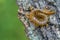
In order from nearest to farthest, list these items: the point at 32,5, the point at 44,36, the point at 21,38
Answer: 1. the point at 44,36
2. the point at 32,5
3. the point at 21,38

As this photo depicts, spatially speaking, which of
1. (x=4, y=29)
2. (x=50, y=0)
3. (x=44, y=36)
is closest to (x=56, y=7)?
(x=50, y=0)

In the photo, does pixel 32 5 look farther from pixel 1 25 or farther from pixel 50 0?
pixel 1 25

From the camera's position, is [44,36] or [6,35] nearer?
[44,36]

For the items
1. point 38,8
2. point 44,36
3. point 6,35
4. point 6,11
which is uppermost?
point 38,8

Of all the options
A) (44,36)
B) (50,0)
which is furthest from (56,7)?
(44,36)

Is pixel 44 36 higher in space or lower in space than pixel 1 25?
higher

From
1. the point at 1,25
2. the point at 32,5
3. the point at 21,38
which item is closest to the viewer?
the point at 32,5

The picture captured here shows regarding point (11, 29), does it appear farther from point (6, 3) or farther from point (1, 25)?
point (6, 3)
